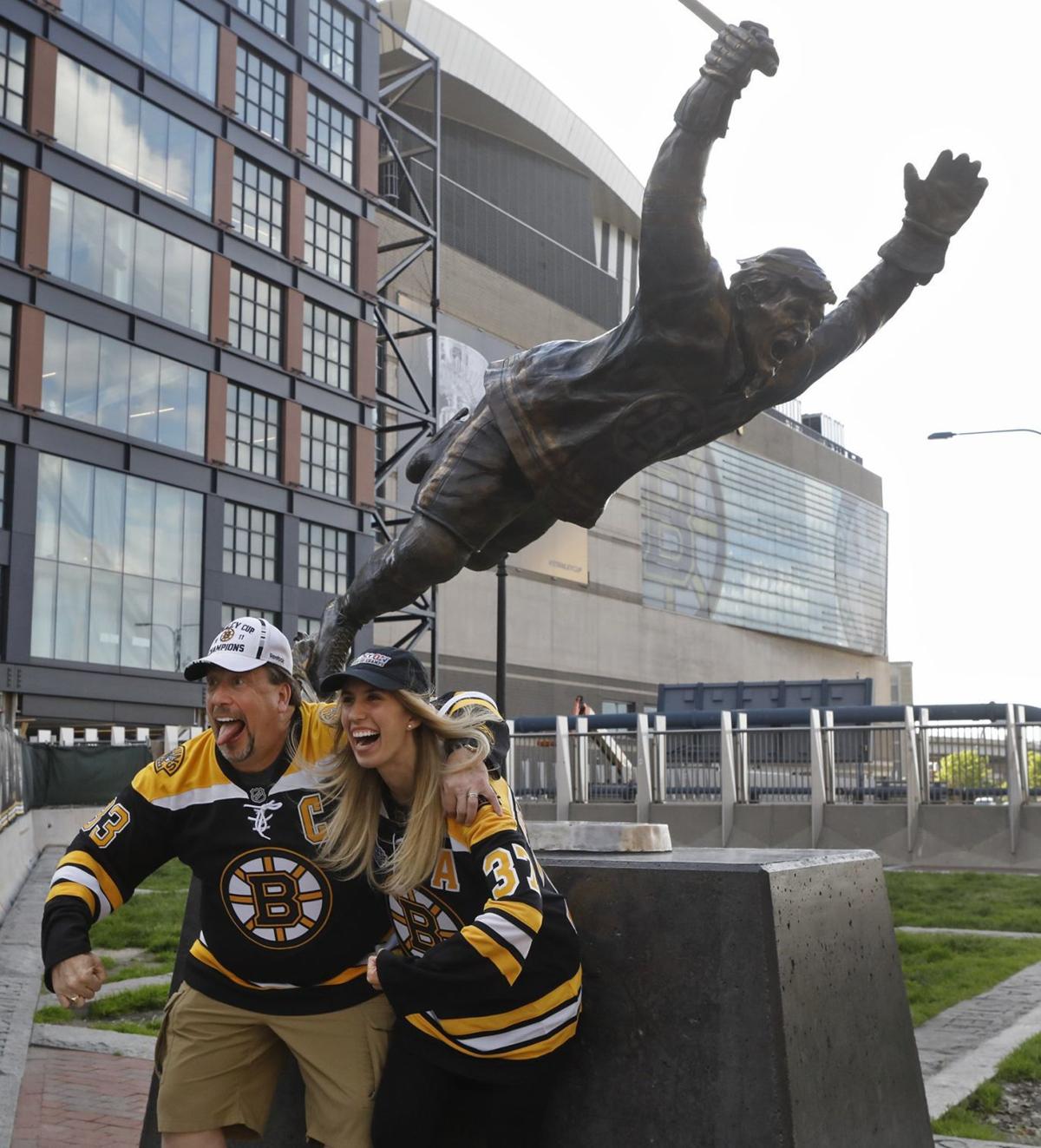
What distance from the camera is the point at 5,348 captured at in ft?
98.0

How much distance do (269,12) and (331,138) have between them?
386 centimetres

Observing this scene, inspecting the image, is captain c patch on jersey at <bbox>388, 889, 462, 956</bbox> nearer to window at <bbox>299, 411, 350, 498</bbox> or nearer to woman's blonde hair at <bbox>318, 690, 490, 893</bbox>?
woman's blonde hair at <bbox>318, 690, 490, 893</bbox>

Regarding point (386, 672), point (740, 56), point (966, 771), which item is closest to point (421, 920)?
point (386, 672)

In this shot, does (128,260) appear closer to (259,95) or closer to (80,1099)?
(259,95)

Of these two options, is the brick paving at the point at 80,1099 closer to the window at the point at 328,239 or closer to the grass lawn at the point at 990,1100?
the grass lawn at the point at 990,1100

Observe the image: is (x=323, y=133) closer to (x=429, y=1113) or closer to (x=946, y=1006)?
(x=946, y=1006)

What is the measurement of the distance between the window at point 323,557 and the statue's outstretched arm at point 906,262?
107 ft

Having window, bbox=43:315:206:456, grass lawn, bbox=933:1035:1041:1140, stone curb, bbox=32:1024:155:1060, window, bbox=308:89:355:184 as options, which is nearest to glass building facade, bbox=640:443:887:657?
window, bbox=308:89:355:184

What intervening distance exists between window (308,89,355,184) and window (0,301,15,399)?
12.1 m

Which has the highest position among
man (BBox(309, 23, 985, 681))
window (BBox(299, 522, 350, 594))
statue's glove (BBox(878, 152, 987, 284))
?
window (BBox(299, 522, 350, 594))

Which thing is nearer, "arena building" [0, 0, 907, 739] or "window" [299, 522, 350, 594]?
"arena building" [0, 0, 907, 739]

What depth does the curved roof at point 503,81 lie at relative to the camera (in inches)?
2078

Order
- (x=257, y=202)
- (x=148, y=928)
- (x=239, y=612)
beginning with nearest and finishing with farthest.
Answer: (x=148, y=928)
(x=239, y=612)
(x=257, y=202)

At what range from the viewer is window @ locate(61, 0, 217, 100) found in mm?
32312
